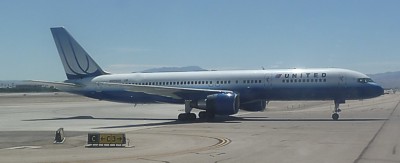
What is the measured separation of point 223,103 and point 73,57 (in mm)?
15908

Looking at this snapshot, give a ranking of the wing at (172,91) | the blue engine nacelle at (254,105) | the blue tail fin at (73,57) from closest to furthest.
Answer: the wing at (172,91) → the blue engine nacelle at (254,105) → the blue tail fin at (73,57)

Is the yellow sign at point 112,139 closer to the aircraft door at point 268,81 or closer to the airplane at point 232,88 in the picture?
the airplane at point 232,88

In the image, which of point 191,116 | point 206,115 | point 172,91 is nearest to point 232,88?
point 206,115

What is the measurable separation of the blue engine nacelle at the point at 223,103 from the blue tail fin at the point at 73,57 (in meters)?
13.5

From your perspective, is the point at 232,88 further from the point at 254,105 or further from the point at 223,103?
the point at 223,103

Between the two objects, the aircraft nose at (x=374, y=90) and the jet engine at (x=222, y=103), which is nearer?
the jet engine at (x=222, y=103)

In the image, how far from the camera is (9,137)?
85.6 feet

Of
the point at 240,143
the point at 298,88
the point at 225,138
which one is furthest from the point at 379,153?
the point at 298,88

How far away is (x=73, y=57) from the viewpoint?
4653 cm

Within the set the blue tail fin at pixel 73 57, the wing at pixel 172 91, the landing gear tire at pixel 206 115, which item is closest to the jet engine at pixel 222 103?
the landing gear tire at pixel 206 115

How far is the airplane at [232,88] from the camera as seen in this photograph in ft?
123

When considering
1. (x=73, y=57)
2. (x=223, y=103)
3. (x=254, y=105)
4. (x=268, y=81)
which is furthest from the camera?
(x=73, y=57)

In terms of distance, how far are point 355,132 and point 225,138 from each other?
21.1 ft

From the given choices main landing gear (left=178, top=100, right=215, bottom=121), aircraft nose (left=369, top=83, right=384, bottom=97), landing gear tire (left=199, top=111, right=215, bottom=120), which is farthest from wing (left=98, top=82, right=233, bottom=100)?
aircraft nose (left=369, top=83, right=384, bottom=97)
